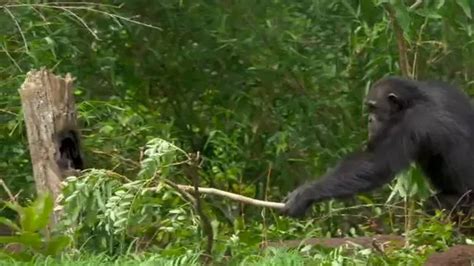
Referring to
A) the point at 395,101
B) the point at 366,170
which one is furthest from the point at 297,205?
the point at 395,101

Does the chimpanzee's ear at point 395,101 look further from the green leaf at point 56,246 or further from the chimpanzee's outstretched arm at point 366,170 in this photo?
the green leaf at point 56,246

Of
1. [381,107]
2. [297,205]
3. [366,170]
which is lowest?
[297,205]

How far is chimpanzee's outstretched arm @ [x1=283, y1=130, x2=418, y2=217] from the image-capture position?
715 cm

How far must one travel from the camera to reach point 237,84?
30.0 ft

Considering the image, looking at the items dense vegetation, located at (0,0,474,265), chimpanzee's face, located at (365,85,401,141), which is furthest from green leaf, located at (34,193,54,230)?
chimpanzee's face, located at (365,85,401,141)

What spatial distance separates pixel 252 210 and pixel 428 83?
101 inches

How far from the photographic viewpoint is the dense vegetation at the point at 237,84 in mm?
7879

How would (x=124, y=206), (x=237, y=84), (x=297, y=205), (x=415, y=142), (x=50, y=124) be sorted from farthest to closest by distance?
(x=237, y=84)
(x=415, y=142)
(x=297, y=205)
(x=50, y=124)
(x=124, y=206)

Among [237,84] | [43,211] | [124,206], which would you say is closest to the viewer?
[43,211]

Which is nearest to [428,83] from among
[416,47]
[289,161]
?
[416,47]

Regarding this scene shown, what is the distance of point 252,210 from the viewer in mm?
9758

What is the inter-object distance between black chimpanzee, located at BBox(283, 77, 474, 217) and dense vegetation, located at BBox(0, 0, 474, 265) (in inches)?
8.8

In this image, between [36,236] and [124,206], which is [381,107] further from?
[36,236]

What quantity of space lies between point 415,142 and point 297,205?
3.24ft
